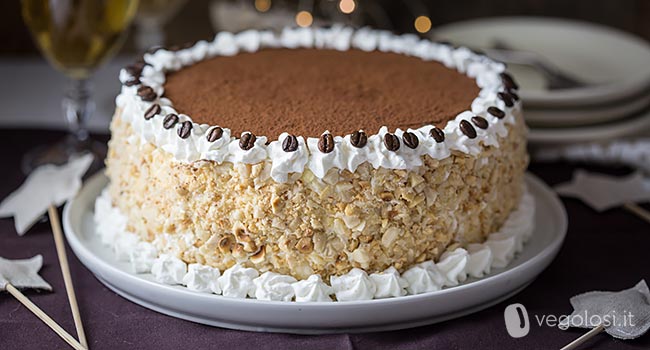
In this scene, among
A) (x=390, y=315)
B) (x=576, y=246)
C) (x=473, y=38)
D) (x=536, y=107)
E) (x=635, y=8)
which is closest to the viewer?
(x=390, y=315)

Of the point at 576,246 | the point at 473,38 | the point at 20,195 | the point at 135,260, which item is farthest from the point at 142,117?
the point at 473,38

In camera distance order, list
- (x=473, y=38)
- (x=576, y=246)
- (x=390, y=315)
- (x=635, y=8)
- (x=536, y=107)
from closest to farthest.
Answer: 1. (x=390, y=315)
2. (x=576, y=246)
3. (x=536, y=107)
4. (x=473, y=38)
5. (x=635, y=8)

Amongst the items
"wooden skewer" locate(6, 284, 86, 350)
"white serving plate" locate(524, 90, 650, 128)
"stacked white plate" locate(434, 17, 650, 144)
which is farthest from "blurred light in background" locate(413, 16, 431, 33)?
"wooden skewer" locate(6, 284, 86, 350)

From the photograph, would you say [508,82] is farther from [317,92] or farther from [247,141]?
[247,141]

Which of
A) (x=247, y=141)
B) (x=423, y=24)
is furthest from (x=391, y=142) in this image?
(x=423, y=24)

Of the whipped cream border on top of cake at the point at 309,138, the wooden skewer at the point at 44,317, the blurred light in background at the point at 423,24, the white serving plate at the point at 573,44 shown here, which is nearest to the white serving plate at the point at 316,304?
the wooden skewer at the point at 44,317

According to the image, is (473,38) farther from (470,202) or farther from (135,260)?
(135,260)
